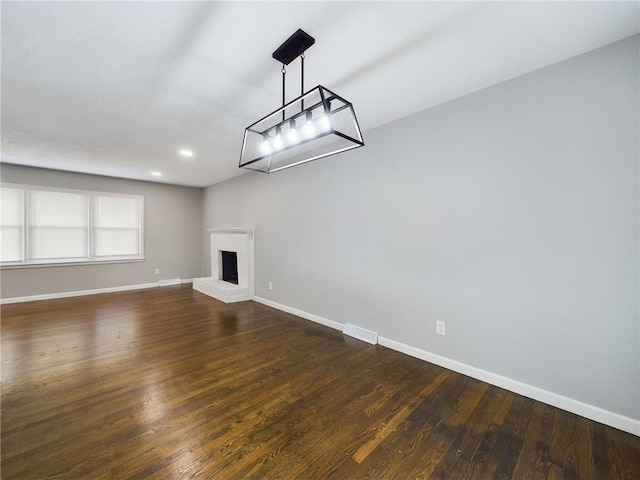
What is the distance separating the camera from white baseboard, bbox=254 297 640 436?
1769 millimetres

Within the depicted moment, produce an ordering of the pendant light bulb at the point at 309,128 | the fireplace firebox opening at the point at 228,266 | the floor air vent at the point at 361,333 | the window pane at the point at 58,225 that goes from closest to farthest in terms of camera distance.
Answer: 1. the pendant light bulb at the point at 309,128
2. the floor air vent at the point at 361,333
3. the window pane at the point at 58,225
4. the fireplace firebox opening at the point at 228,266

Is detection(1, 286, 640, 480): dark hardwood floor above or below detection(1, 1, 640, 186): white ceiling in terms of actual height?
below

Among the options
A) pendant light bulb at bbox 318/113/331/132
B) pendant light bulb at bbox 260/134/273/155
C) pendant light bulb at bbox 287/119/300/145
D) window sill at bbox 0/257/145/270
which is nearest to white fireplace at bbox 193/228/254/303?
window sill at bbox 0/257/145/270

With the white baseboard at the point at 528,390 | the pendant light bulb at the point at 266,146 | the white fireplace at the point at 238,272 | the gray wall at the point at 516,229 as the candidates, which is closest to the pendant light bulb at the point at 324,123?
the pendant light bulb at the point at 266,146

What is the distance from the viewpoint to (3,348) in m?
2.90

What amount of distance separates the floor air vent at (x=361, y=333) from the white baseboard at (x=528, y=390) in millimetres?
72

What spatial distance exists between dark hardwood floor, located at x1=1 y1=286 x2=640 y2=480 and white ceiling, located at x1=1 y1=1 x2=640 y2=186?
8.43 feet

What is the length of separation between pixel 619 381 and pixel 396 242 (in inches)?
74.9

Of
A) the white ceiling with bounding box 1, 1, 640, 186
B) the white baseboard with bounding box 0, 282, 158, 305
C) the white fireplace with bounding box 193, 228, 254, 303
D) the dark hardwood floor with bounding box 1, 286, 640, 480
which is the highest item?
the white ceiling with bounding box 1, 1, 640, 186

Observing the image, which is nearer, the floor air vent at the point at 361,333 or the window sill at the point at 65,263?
the floor air vent at the point at 361,333

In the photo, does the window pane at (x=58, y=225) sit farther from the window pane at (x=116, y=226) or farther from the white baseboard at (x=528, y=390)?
the white baseboard at (x=528, y=390)

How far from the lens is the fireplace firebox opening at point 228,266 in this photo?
237 inches

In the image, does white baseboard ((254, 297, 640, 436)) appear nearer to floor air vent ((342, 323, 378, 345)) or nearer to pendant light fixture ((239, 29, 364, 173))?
floor air vent ((342, 323, 378, 345))

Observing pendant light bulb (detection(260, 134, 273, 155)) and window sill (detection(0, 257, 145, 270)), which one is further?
window sill (detection(0, 257, 145, 270))
